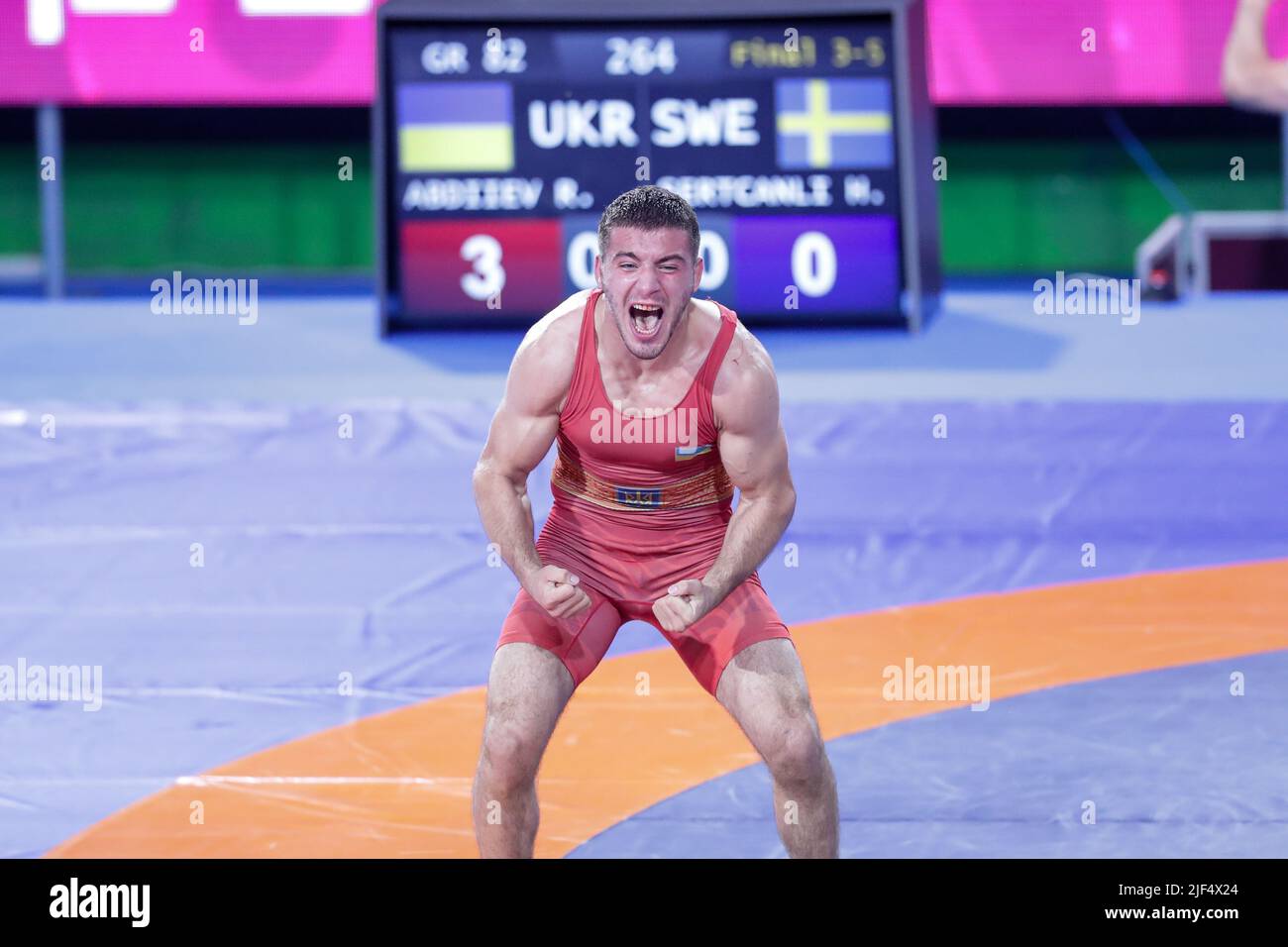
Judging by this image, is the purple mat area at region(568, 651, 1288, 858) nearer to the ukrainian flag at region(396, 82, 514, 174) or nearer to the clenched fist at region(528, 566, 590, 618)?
the clenched fist at region(528, 566, 590, 618)

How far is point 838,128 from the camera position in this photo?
8453mm

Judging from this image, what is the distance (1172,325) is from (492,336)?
4.20m

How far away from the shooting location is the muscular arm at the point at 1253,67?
3.57 metres

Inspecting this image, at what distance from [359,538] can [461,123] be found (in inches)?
122

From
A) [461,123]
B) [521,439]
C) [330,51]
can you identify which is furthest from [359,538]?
[330,51]

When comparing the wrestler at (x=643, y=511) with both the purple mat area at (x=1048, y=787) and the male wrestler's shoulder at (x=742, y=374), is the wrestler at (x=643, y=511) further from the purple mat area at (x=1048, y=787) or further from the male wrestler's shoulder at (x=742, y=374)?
the purple mat area at (x=1048, y=787)

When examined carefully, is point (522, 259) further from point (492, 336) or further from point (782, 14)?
point (782, 14)

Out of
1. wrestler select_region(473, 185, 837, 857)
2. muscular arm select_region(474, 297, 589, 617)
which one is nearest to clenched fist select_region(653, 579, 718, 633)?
wrestler select_region(473, 185, 837, 857)

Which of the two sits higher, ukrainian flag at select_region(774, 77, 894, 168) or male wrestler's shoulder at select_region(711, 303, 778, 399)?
ukrainian flag at select_region(774, 77, 894, 168)

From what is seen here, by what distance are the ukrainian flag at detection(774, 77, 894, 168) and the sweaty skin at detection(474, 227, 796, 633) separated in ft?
17.5

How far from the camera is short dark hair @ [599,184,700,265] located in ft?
10.1

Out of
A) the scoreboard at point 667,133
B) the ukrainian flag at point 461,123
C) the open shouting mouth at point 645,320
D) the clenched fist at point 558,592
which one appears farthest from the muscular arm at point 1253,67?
the ukrainian flag at point 461,123

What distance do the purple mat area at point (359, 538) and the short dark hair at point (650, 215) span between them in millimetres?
2019
